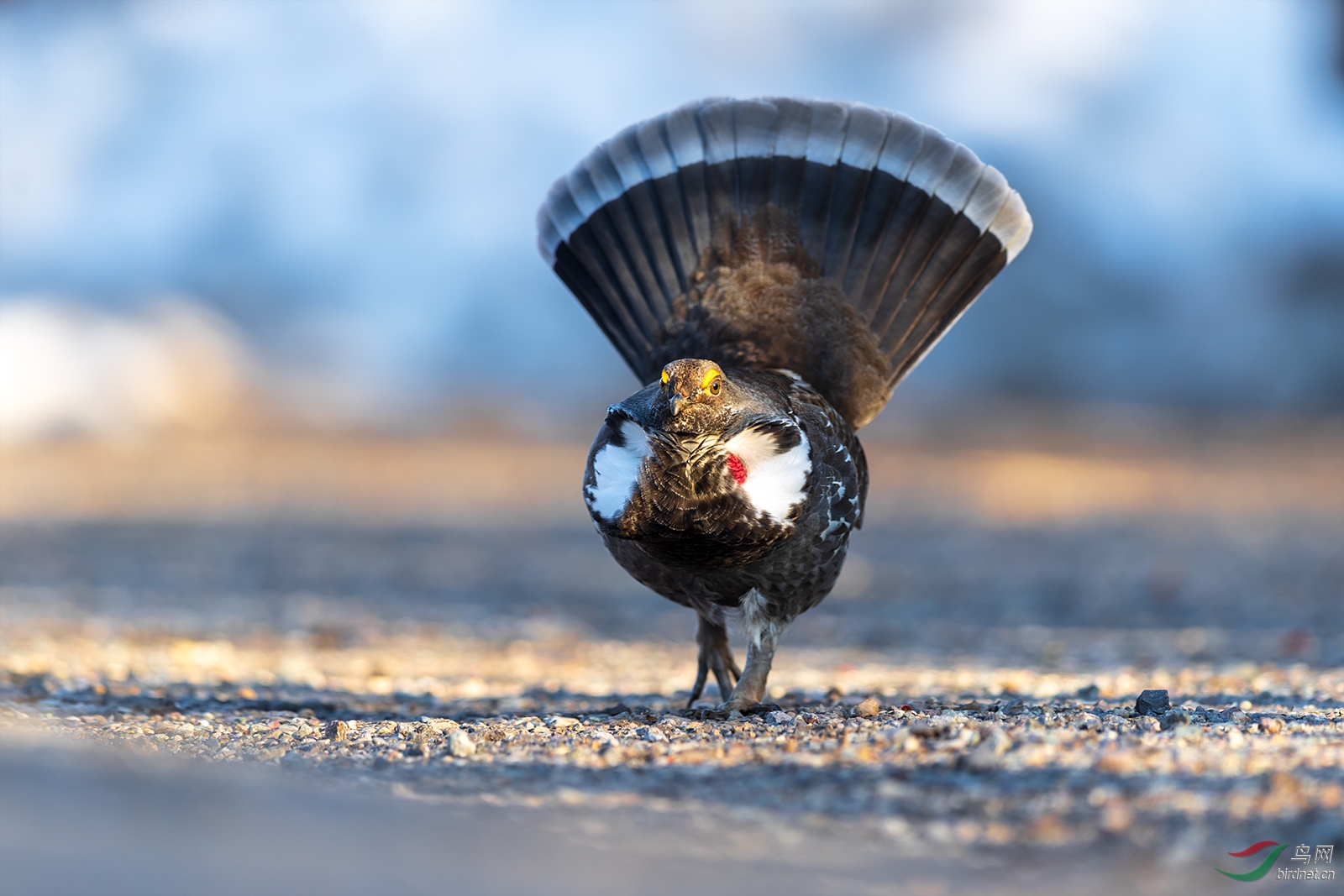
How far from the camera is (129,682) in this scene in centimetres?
639

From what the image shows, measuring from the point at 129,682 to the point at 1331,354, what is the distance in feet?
118

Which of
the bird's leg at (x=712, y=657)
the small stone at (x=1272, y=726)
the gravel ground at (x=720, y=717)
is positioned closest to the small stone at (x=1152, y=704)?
the gravel ground at (x=720, y=717)

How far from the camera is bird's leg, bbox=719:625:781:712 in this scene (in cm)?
544

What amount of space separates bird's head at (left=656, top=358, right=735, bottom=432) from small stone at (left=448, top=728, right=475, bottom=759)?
4.03 feet

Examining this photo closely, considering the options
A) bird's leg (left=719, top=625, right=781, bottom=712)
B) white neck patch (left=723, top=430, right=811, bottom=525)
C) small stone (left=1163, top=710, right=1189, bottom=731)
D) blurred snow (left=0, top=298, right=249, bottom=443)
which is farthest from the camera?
blurred snow (left=0, top=298, right=249, bottom=443)

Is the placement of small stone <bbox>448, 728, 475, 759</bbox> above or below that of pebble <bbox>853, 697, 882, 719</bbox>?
below

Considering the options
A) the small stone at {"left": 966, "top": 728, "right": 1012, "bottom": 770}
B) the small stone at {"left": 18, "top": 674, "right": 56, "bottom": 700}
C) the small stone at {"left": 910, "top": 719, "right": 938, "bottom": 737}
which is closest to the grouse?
the small stone at {"left": 910, "top": 719, "right": 938, "bottom": 737}

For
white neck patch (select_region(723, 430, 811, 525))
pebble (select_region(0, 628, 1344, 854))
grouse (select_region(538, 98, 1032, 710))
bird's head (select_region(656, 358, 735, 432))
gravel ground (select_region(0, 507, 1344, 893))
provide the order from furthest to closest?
grouse (select_region(538, 98, 1032, 710)), white neck patch (select_region(723, 430, 811, 525)), bird's head (select_region(656, 358, 735, 432)), pebble (select_region(0, 628, 1344, 854)), gravel ground (select_region(0, 507, 1344, 893))

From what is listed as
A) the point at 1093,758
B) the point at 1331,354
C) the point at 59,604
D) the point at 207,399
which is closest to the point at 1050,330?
the point at 1331,354

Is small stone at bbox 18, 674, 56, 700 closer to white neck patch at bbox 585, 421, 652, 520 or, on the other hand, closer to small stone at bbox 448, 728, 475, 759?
small stone at bbox 448, 728, 475, 759

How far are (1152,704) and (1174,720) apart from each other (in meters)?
0.30

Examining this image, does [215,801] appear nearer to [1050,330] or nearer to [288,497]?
[288,497]

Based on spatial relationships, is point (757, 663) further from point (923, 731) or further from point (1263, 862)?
point (1263, 862)

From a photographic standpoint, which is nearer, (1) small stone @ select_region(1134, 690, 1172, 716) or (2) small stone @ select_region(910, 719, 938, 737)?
(2) small stone @ select_region(910, 719, 938, 737)
